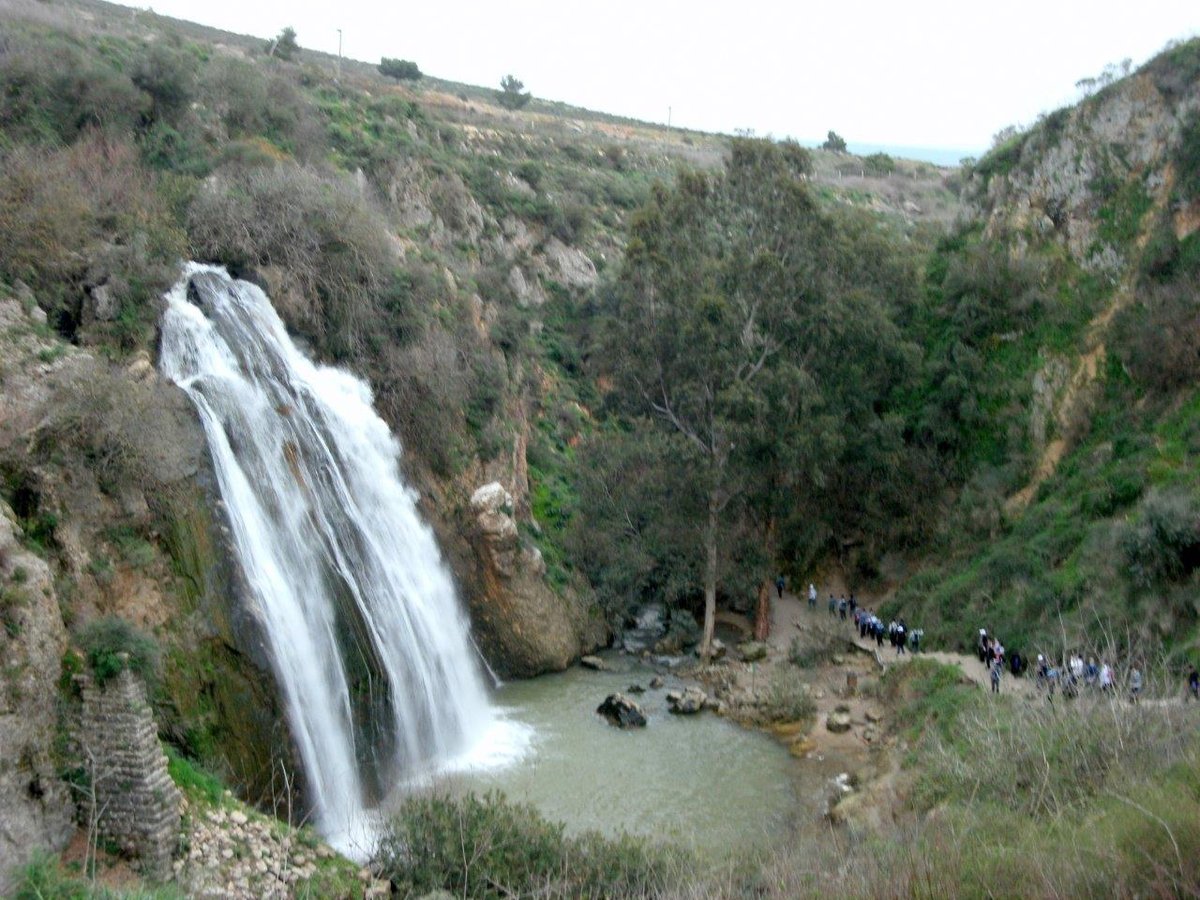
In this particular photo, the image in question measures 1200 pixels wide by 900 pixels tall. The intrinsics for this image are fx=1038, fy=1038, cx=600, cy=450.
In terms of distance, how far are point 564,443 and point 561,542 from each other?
545 centimetres

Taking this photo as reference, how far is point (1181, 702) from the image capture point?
12578 mm

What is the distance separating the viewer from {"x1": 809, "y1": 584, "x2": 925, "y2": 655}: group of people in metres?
24.4

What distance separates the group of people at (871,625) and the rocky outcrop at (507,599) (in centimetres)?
752

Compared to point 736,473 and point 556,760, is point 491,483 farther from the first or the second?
point 556,760

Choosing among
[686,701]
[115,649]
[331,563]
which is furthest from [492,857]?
[686,701]

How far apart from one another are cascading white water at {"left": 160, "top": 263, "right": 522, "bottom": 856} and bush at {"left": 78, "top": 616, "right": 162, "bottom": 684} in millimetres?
3688

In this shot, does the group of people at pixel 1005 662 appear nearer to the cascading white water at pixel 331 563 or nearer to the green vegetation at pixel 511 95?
the cascading white water at pixel 331 563

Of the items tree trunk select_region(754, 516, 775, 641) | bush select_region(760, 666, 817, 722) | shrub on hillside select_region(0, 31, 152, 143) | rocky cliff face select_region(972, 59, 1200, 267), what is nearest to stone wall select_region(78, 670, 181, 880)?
bush select_region(760, 666, 817, 722)

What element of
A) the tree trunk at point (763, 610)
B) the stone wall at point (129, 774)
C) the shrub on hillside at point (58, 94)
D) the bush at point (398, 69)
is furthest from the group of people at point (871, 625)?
the bush at point (398, 69)

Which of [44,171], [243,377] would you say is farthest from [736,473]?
[44,171]

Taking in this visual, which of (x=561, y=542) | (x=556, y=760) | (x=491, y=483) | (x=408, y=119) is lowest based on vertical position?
(x=556, y=760)

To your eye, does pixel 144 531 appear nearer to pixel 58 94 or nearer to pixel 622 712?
pixel 622 712

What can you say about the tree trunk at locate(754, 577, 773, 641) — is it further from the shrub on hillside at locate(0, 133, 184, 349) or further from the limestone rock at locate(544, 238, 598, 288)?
the limestone rock at locate(544, 238, 598, 288)

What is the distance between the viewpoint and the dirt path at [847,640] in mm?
20330
